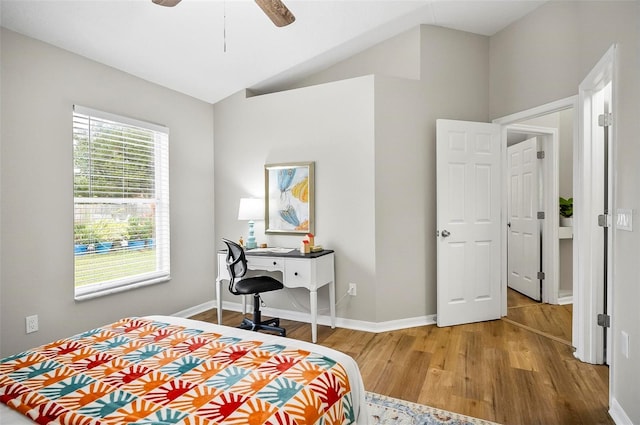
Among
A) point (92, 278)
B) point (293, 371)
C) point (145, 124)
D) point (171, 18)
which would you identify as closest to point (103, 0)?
point (171, 18)

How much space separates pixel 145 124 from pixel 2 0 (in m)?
1.35

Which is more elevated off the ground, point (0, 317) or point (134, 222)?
point (134, 222)

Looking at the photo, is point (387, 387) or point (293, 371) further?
point (387, 387)

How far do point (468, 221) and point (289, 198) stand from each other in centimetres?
187

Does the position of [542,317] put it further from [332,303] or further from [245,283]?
[245,283]

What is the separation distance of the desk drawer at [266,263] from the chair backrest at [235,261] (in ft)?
0.63

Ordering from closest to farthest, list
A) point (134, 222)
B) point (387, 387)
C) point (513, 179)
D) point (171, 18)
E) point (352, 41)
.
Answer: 1. point (387, 387)
2. point (171, 18)
3. point (134, 222)
4. point (352, 41)
5. point (513, 179)

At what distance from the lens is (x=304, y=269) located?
3.29m

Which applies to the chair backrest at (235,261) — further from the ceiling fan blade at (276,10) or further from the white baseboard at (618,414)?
the white baseboard at (618,414)

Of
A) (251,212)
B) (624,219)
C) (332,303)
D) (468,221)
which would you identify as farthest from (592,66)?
(251,212)

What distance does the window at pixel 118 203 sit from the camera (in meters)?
2.98

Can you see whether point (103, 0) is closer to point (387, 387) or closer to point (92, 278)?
point (92, 278)

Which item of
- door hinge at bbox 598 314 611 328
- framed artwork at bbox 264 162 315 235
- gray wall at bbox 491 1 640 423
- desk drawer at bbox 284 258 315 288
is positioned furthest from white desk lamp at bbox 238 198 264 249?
door hinge at bbox 598 314 611 328

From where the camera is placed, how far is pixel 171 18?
2.81 metres
